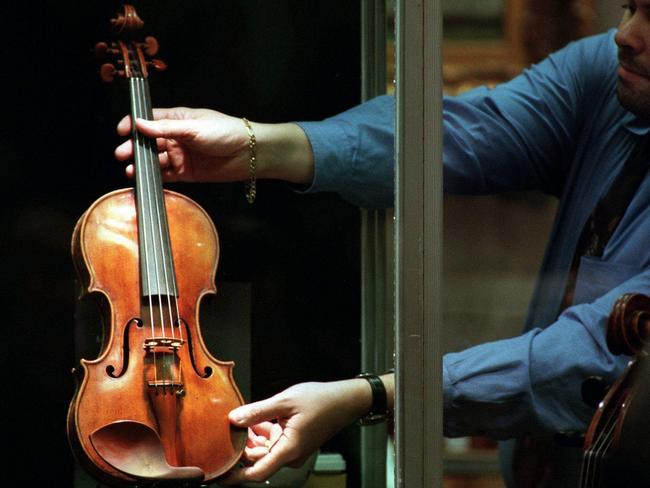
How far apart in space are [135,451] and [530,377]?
1.93 ft

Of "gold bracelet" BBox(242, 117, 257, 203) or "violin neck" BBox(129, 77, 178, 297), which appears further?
"gold bracelet" BBox(242, 117, 257, 203)

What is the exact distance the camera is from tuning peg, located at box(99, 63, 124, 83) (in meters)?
1.59

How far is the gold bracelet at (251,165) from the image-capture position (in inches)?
64.8

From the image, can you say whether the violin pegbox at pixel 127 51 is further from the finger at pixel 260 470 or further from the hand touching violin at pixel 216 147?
the finger at pixel 260 470

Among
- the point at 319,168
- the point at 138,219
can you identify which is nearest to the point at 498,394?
the point at 319,168

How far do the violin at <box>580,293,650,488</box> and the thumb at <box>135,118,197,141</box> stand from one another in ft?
2.15

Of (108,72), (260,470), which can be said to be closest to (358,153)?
(108,72)

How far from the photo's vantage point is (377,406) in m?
1.67

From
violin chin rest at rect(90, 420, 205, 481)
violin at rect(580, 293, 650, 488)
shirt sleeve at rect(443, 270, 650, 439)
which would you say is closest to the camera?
violin chin rest at rect(90, 420, 205, 481)

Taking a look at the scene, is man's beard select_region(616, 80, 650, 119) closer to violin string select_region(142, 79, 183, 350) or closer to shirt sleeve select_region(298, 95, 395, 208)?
shirt sleeve select_region(298, 95, 395, 208)

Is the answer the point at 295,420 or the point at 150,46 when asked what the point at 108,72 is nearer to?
the point at 150,46

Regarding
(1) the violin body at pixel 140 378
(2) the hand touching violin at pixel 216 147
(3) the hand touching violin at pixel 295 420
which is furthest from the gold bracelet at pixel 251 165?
(3) the hand touching violin at pixel 295 420

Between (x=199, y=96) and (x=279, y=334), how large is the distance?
360 millimetres

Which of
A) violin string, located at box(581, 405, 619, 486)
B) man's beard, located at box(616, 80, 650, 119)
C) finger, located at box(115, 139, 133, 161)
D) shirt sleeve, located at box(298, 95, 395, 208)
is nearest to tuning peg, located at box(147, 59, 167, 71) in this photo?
finger, located at box(115, 139, 133, 161)
